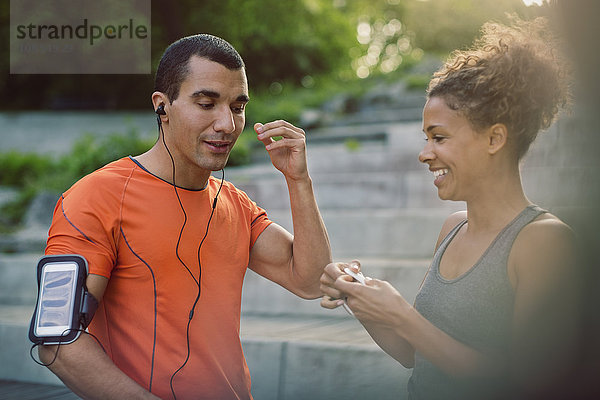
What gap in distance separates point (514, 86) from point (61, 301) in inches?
53.6

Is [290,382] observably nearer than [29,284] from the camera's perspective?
Yes

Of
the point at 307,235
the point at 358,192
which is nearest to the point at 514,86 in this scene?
the point at 307,235

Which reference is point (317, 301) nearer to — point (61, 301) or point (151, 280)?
point (151, 280)

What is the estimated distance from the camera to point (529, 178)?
177 inches

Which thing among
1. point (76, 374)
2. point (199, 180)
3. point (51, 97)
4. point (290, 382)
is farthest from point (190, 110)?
point (51, 97)

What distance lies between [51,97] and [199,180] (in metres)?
15.3

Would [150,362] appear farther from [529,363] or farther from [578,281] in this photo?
[578,281]

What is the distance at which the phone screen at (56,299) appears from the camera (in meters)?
1.87

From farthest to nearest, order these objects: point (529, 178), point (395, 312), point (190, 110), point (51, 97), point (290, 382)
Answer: point (51, 97) < point (529, 178) < point (290, 382) < point (190, 110) < point (395, 312)

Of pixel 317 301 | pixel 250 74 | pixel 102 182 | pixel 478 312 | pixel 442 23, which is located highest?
pixel 442 23

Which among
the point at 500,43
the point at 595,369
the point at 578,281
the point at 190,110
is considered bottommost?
the point at 595,369

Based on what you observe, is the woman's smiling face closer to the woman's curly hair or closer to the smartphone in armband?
the woman's curly hair

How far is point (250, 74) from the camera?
18266 millimetres

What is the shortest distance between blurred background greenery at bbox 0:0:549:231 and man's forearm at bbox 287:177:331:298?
18.3 ft
